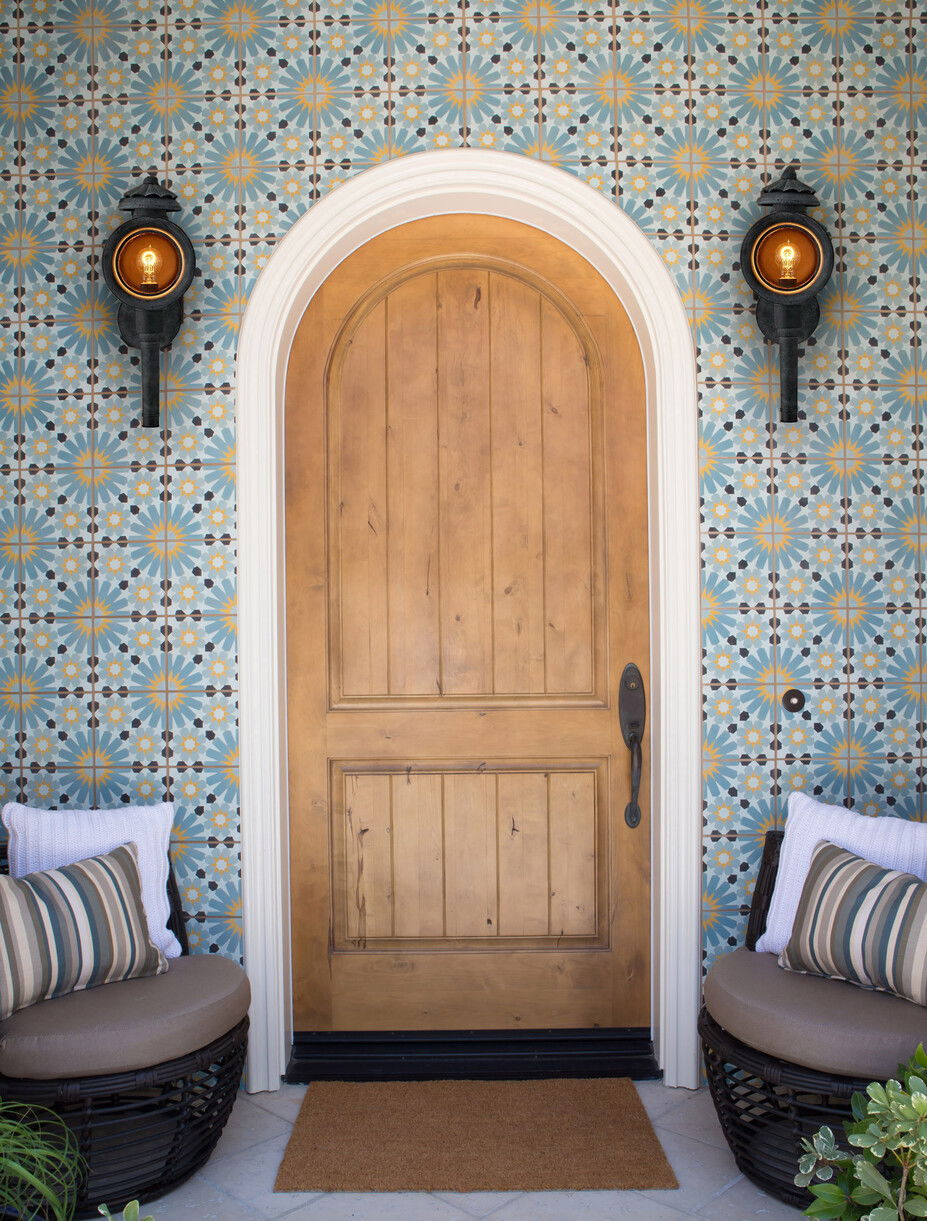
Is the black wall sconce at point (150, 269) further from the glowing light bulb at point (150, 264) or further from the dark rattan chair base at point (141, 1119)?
the dark rattan chair base at point (141, 1119)

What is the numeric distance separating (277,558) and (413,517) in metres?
0.40

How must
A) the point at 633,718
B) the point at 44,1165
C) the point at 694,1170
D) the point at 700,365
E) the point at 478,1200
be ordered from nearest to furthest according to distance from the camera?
the point at 44,1165, the point at 478,1200, the point at 694,1170, the point at 700,365, the point at 633,718

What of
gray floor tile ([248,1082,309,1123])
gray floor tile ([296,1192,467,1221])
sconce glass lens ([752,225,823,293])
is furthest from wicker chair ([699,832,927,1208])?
sconce glass lens ([752,225,823,293])

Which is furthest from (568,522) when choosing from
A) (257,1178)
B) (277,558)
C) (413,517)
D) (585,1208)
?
(257,1178)

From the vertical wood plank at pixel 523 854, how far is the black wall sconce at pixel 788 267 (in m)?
1.23

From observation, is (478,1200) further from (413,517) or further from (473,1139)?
(413,517)

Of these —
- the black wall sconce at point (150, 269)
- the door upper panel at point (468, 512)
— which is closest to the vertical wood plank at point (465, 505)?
the door upper panel at point (468, 512)

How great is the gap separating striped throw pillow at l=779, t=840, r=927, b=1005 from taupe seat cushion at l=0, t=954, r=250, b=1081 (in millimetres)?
1304

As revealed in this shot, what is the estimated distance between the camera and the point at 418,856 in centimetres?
279

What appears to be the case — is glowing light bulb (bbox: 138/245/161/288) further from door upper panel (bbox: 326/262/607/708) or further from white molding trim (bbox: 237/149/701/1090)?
door upper panel (bbox: 326/262/607/708)

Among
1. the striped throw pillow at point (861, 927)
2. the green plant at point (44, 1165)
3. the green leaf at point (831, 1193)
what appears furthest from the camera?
the striped throw pillow at point (861, 927)

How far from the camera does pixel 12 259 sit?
106 inches

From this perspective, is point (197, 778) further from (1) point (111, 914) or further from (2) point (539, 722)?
(2) point (539, 722)

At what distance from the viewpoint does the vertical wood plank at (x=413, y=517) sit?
278 cm
